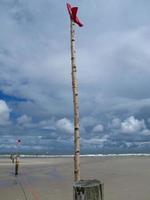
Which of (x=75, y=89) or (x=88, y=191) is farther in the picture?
(x=75, y=89)

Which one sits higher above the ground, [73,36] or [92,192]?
[73,36]

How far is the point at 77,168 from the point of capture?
779cm

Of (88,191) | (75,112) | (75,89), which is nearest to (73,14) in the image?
(75,89)

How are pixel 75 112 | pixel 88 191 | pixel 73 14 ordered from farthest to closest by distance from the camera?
pixel 73 14, pixel 75 112, pixel 88 191

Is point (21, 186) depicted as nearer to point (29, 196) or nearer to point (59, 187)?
point (59, 187)

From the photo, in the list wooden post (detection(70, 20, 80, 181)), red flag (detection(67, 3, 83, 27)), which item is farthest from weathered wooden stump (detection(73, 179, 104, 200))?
red flag (detection(67, 3, 83, 27))

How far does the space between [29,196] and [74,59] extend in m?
15.7

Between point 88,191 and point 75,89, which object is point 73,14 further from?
point 88,191

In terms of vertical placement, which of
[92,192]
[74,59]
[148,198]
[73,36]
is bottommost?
[148,198]

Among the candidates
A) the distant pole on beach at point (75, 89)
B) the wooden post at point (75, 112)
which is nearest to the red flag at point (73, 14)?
the distant pole on beach at point (75, 89)

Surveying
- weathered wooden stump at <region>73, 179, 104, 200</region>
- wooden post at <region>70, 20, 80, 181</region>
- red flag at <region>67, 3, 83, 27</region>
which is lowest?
weathered wooden stump at <region>73, 179, 104, 200</region>

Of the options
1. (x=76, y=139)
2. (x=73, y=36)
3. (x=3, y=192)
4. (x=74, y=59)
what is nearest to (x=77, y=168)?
(x=76, y=139)

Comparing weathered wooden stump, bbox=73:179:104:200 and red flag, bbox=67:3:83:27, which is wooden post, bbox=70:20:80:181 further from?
weathered wooden stump, bbox=73:179:104:200

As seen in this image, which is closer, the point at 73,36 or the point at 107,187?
the point at 73,36
